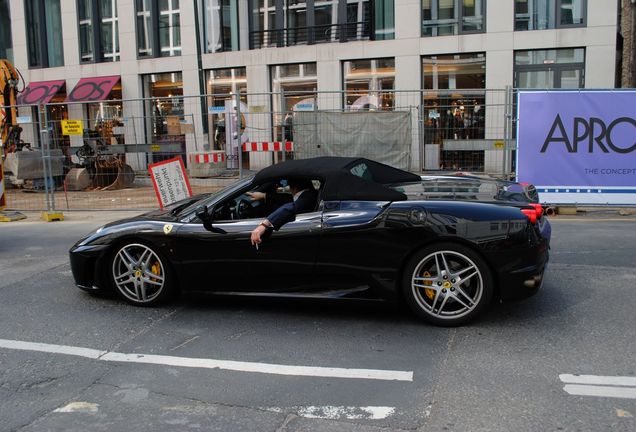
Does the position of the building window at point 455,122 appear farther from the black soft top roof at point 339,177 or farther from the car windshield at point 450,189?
the black soft top roof at point 339,177

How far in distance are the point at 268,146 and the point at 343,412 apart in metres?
9.13

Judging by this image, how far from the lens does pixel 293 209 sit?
521 centimetres

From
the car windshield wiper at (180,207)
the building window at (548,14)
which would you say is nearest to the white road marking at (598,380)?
the car windshield wiper at (180,207)

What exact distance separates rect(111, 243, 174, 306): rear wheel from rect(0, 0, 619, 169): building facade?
8002 mm

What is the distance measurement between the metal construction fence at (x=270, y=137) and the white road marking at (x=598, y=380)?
745 cm

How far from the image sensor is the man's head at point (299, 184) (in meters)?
5.38

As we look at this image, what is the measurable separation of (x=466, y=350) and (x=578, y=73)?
1626 centimetres

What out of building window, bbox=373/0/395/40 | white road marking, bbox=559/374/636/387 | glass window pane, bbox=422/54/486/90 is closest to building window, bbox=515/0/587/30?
glass window pane, bbox=422/54/486/90

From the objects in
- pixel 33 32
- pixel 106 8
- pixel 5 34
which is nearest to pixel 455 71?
pixel 106 8

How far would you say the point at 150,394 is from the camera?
396 cm

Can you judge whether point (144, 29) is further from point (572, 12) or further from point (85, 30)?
point (572, 12)

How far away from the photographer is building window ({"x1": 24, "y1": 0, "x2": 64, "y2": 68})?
83.6 ft

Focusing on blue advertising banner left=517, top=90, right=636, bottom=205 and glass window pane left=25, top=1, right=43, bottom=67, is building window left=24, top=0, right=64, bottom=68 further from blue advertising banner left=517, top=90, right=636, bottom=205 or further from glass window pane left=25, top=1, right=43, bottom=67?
blue advertising banner left=517, top=90, right=636, bottom=205

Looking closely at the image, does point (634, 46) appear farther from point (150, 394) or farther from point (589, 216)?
point (150, 394)
